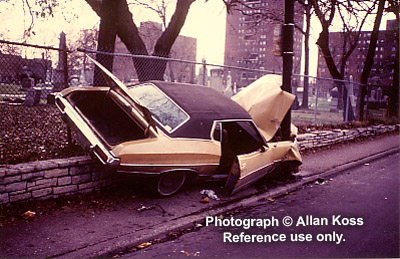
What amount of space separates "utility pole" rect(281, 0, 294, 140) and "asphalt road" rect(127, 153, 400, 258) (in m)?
1.46

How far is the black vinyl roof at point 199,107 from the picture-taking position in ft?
20.0

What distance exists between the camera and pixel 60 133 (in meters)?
7.68

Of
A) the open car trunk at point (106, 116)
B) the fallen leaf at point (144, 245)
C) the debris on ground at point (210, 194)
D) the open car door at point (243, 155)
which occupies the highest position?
the open car trunk at point (106, 116)

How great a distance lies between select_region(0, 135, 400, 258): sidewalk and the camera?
4.16m

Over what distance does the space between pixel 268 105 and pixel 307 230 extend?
3.25 m

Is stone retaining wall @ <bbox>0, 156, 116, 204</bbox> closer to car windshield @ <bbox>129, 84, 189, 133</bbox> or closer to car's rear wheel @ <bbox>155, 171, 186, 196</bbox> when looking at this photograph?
car's rear wheel @ <bbox>155, 171, 186, 196</bbox>

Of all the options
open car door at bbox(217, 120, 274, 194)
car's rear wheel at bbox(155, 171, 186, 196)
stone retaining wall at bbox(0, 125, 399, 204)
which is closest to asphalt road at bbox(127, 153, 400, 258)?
open car door at bbox(217, 120, 274, 194)

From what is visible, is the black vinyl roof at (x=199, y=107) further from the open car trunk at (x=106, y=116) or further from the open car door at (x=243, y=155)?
the open car trunk at (x=106, y=116)

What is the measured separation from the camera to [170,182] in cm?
620

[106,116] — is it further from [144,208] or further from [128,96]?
[144,208]

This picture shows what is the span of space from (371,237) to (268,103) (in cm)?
364

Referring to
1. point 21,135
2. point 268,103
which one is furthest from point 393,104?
point 21,135

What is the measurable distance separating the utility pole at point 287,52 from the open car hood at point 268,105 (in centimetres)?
24

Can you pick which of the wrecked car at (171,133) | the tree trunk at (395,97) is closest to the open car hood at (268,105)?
the wrecked car at (171,133)
